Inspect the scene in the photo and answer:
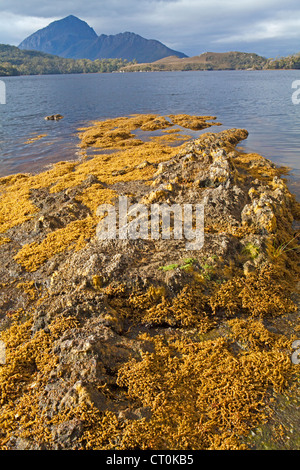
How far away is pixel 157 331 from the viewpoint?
258 inches

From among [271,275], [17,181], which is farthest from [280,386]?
[17,181]

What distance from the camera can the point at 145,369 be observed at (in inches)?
213

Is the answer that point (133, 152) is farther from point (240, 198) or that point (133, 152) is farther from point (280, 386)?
point (280, 386)

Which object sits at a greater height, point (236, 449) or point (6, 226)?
point (6, 226)

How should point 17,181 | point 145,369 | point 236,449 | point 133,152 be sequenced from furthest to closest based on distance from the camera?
point 133,152
point 17,181
point 145,369
point 236,449

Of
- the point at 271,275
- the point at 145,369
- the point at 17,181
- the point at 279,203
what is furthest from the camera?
the point at 17,181

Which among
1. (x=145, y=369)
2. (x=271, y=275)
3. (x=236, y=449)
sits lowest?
(x=236, y=449)

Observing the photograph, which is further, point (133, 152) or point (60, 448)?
point (133, 152)

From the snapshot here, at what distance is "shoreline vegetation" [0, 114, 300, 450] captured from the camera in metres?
4.63

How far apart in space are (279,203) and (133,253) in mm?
6547

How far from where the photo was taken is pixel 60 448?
171 inches

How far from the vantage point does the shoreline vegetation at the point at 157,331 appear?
4.63 metres

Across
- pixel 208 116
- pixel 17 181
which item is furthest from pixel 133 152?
pixel 208 116

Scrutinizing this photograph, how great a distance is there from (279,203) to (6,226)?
1125 cm
